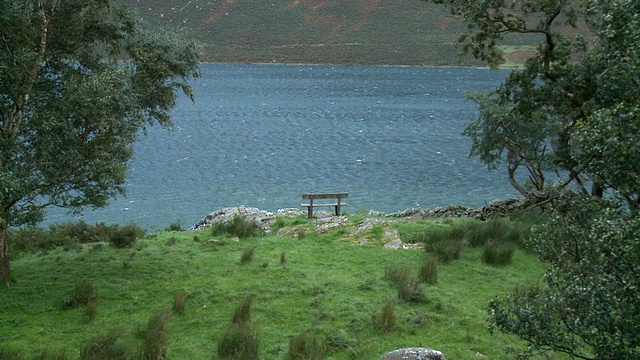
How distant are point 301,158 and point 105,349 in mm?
31693

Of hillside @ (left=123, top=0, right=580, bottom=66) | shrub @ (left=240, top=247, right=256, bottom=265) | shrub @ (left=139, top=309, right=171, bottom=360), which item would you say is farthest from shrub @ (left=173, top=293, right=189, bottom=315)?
hillside @ (left=123, top=0, right=580, bottom=66)

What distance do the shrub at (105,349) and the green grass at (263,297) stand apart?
20cm

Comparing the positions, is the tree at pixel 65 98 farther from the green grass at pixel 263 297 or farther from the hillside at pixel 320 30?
the hillside at pixel 320 30

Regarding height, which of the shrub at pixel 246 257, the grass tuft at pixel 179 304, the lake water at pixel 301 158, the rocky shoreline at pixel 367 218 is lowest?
the lake water at pixel 301 158

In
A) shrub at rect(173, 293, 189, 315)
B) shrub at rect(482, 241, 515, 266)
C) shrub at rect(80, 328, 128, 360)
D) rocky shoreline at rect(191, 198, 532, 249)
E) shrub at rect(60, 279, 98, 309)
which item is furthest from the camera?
rocky shoreline at rect(191, 198, 532, 249)

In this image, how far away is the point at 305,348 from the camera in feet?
28.4

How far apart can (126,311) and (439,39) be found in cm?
13565

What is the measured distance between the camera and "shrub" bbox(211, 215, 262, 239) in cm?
1664

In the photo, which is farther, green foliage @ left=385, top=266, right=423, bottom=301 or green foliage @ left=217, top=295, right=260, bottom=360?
green foliage @ left=385, top=266, right=423, bottom=301

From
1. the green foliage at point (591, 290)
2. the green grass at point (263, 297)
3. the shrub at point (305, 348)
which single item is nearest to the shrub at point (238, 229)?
the green grass at point (263, 297)

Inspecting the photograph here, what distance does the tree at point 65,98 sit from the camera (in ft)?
35.1

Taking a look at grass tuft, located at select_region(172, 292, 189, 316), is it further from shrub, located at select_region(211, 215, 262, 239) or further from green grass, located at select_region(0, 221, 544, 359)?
shrub, located at select_region(211, 215, 262, 239)

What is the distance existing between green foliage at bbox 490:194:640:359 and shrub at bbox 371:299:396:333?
11.7ft

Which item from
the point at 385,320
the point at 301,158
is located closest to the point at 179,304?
the point at 385,320
